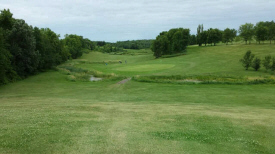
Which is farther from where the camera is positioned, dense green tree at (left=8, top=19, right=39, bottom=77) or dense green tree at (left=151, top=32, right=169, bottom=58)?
dense green tree at (left=151, top=32, right=169, bottom=58)

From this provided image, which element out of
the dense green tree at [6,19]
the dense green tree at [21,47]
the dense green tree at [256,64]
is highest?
the dense green tree at [6,19]

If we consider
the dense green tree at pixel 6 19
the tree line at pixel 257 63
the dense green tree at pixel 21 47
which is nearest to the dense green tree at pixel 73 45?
the dense green tree at pixel 21 47

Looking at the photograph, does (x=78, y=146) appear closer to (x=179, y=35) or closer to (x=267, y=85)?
(x=267, y=85)

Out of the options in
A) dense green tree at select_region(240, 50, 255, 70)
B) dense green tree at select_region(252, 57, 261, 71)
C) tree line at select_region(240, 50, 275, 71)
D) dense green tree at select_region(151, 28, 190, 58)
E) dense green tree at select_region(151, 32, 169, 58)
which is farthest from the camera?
dense green tree at select_region(151, 32, 169, 58)

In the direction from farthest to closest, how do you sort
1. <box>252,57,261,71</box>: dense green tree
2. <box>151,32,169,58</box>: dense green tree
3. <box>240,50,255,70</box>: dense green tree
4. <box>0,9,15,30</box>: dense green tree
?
<box>151,32,169,58</box>: dense green tree
<box>240,50,255,70</box>: dense green tree
<box>252,57,261,71</box>: dense green tree
<box>0,9,15,30</box>: dense green tree

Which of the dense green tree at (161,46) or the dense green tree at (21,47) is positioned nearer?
the dense green tree at (21,47)

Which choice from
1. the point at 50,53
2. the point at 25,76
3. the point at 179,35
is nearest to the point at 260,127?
the point at 25,76

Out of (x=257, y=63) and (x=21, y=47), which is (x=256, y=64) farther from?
(x=21, y=47)

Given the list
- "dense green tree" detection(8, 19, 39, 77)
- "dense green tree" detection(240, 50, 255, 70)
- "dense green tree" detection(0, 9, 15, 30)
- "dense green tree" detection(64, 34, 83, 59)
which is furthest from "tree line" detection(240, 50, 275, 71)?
"dense green tree" detection(64, 34, 83, 59)

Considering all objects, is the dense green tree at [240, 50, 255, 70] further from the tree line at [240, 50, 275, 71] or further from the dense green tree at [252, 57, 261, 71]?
the dense green tree at [252, 57, 261, 71]

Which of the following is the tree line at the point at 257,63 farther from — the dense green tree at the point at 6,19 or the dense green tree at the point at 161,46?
the dense green tree at the point at 6,19

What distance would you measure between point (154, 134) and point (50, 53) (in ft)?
179

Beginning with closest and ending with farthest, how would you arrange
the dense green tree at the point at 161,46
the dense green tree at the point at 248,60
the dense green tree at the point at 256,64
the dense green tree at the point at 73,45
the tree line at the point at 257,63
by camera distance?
the tree line at the point at 257,63 < the dense green tree at the point at 256,64 < the dense green tree at the point at 248,60 < the dense green tree at the point at 161,46 < the dense green tree at the point at 73,45

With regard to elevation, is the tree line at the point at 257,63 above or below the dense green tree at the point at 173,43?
below
